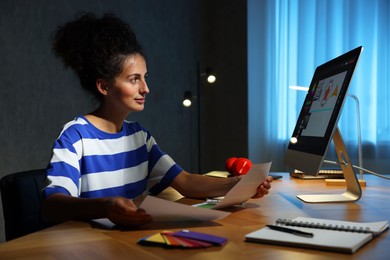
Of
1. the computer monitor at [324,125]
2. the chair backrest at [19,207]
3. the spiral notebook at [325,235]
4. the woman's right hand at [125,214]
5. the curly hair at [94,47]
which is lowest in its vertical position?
the chair backrest at [19,207]

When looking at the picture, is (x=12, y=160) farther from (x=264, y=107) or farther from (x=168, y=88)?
(x=264, y=107)

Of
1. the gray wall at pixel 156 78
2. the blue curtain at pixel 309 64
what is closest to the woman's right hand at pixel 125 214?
the gray wall at pixel 156 78

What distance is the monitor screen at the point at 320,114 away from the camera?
4.47ft

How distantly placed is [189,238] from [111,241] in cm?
16

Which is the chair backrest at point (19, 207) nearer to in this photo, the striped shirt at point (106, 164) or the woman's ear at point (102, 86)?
the striped shirt at point (106, 164)

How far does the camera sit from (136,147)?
1.72 metres

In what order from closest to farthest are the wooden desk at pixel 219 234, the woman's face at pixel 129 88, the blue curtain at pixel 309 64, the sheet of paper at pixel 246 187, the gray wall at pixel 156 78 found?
the wooden desk at pixel 219 234 < the sheet of paper at pixel 246 187 < the woman's face at pixel 129 88 < the gray wall at pixel 156 78 < the blue curtain at pixel 309 64

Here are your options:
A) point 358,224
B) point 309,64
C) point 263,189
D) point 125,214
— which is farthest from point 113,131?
point 309,64

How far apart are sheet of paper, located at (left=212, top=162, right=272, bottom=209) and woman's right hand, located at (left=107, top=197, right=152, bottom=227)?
0.87 feet

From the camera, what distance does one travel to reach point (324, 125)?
4.68ft

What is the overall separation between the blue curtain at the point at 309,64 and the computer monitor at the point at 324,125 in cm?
182

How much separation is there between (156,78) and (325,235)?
9.39 feet

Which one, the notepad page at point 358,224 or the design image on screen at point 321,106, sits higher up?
the design image on screen at point 321,106

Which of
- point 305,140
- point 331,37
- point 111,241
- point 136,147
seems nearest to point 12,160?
point 136,147
